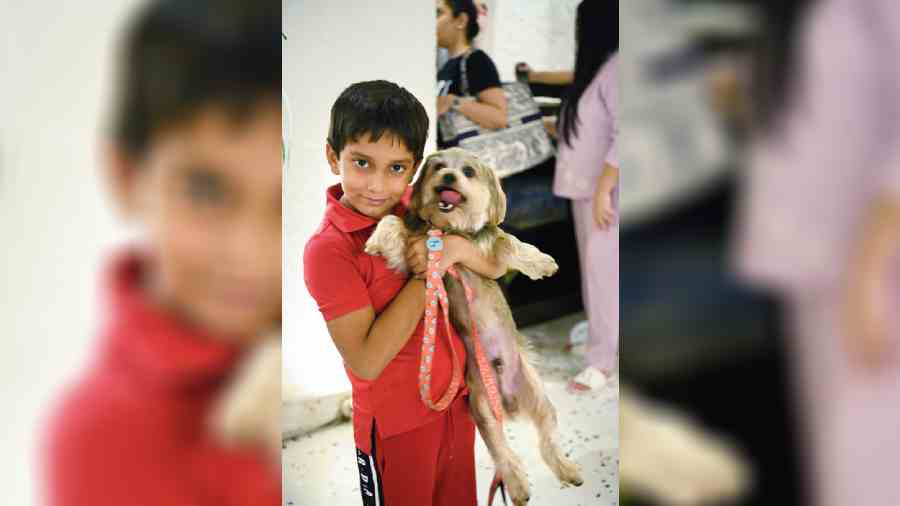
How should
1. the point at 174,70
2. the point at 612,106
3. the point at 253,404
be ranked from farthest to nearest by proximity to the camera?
the point at 612,106
the point at 253,404
the point at 174,70

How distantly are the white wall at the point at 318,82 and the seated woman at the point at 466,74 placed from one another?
0.07ft

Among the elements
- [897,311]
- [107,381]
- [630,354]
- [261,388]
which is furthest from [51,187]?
[897,311]

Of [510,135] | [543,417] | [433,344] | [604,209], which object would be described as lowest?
[543,417]

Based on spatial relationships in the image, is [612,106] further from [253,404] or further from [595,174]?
[253,404]

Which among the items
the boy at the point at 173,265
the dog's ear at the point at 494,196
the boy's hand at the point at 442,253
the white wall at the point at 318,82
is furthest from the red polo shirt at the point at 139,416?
the dog's ear at the point at 494,196

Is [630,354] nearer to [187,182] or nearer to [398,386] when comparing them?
[398,386]

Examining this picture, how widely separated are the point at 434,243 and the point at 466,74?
279mm

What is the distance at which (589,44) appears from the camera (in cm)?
115

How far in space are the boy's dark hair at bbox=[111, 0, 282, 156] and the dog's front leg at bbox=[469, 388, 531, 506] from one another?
1.99 ft

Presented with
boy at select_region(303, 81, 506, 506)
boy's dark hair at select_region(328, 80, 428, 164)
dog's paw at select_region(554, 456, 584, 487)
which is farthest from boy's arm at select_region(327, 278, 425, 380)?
dog's paw at select_region(554, 456, 584, 487)

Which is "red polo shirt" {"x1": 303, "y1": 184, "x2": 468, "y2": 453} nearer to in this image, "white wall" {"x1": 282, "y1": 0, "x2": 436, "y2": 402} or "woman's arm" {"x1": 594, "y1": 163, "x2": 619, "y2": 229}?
"white wall" {"x1": 282, "y1": 0, "x2": 436, "y2": 402}

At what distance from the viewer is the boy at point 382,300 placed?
1.14 meters

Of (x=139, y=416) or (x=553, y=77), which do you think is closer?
(x=139, y=416)

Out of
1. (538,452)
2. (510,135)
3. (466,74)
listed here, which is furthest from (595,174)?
(538,452)
